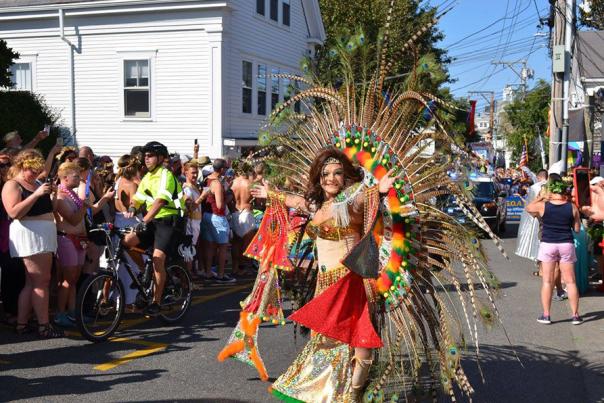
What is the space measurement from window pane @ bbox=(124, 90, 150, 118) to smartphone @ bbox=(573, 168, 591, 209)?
12698 millimetres

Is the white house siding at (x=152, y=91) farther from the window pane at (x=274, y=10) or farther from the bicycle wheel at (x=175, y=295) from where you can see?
the bicycle wheel at (x=175, y=295)

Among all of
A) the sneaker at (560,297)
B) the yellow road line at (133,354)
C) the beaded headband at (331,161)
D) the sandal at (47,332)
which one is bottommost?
the sneaker at (560,297)

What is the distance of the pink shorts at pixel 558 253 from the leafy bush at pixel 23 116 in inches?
415

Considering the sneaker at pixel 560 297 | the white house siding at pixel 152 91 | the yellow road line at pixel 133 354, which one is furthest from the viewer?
the white house siding at pixel 152 91

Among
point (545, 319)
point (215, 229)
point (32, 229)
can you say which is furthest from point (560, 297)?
point (32, 229)

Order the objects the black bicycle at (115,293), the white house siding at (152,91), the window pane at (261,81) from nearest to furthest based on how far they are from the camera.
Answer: the black bicycle at (115,293) < the white house siding at (152,91) < the window pane at (261,81)

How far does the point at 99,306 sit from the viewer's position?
6785 mm

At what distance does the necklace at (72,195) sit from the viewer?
7.18m

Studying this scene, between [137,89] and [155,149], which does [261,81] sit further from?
[155,149]

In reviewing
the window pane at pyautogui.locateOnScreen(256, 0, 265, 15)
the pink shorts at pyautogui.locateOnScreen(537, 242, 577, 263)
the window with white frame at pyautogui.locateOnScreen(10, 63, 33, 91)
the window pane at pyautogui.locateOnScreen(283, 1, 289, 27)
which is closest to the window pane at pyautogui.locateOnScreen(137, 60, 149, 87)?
the window with white frame at pyautogui.locateOnScreen(10, 63, 33, 91)

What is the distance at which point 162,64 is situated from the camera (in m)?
19.2

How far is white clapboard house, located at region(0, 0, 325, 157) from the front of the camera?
61.7ft

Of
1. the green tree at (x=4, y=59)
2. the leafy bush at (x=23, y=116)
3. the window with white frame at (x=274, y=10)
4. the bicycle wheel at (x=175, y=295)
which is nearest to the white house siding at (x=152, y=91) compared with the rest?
the leafy bush at (x=23, y=116)

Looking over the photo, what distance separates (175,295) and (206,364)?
5.70ft
